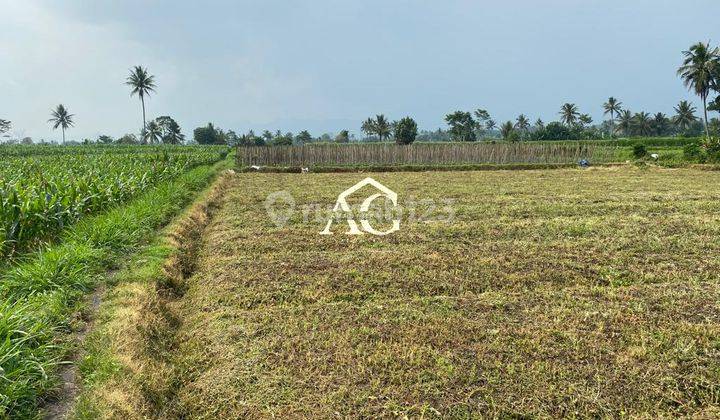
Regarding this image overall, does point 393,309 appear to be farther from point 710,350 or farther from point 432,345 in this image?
point 710,350

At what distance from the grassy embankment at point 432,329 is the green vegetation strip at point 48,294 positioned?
1.15ft

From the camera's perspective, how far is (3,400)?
254 centimetres

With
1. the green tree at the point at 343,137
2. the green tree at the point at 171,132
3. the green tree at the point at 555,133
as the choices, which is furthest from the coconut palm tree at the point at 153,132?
the green tree at the point at 555,133

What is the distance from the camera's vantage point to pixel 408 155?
80.8 ft

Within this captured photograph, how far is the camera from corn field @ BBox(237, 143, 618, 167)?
24.3 m

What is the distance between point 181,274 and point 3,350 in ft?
9.67

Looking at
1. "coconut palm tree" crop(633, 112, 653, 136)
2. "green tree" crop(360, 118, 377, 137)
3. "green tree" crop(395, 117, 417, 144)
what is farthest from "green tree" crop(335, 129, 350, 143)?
"coconut palm tree" crop(633, 112, 653, 136)

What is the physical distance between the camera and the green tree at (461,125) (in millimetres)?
62969

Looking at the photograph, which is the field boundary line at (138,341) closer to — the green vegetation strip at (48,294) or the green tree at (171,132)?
the green vegetation strip at (48,294)

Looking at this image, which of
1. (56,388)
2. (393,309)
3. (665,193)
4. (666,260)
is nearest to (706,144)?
(665,193)

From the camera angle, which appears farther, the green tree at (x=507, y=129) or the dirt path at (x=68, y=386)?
the green tree at (x=507, y=129)

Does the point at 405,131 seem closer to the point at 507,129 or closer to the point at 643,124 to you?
the point at 507,129

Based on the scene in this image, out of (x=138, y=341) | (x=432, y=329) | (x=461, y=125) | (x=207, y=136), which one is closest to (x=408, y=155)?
(x=432, y=329)

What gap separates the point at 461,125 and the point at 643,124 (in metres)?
30.0
